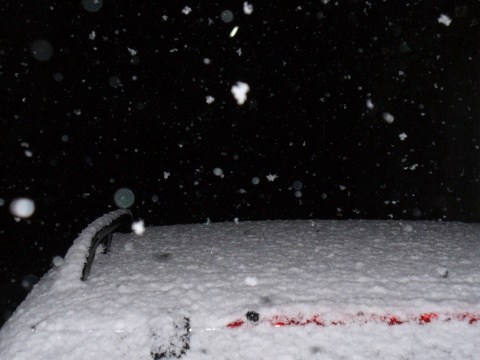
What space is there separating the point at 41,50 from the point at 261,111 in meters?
3.03

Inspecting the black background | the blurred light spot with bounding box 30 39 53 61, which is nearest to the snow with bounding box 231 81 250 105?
the black background

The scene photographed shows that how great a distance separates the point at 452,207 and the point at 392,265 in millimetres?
5547

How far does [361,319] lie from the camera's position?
3.51 ft

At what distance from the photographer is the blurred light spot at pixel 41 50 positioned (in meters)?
5.27

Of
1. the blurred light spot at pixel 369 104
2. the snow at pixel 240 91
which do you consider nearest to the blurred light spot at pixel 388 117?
the blurred light spot at pixel 369 104

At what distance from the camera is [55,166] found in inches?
217

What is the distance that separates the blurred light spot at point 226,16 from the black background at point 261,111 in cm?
6

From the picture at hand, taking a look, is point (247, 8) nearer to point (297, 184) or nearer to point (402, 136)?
point (297, 184)

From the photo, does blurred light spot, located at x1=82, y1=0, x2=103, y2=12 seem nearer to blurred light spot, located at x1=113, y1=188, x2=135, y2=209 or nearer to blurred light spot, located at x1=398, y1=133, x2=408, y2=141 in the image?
blurred light spot, located at x1=113, y1=188, x2=135, y2=209

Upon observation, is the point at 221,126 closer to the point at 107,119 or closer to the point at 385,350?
the point at 107,119

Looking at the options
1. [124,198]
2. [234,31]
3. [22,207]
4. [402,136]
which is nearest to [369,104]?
[402,136]

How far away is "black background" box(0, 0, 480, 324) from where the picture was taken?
5.64 metres

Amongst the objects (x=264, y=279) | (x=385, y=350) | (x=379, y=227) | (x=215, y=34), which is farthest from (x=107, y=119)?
(x=385, y=350)

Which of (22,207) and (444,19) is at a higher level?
(444,19)
